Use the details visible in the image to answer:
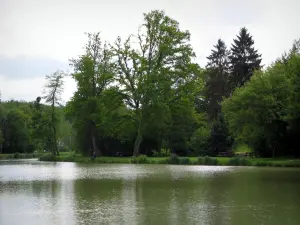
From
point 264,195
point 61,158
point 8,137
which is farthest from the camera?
point 8,137

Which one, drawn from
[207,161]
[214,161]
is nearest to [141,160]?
[207,161]

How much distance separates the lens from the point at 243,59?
62.6 metres

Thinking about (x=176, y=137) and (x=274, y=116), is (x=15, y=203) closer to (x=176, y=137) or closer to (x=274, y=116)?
(x=274, y=116)

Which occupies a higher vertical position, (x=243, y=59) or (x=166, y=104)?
(x=243, y=59)

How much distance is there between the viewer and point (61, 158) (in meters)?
52.9

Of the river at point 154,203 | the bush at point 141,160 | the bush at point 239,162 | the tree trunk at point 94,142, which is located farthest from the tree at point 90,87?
the river at point 154,203

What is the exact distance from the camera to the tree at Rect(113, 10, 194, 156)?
44.8 m

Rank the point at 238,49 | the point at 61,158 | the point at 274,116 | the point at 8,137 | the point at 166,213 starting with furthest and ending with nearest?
the point at 8,137, the point at 238,49, the point at 61,158, the point at 274,116, the point at 166,213

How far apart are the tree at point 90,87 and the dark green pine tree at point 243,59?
71.4ft

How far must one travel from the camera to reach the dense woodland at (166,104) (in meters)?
38.2

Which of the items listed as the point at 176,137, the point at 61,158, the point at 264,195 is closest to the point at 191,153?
the point at 176,137

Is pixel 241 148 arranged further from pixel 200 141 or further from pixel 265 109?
pixel 265 109

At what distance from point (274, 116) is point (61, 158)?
1141 inches

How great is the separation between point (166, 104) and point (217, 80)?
79.3 feet
